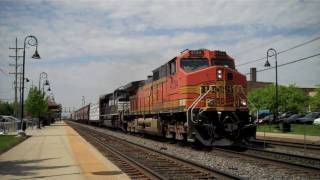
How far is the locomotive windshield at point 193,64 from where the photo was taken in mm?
21609

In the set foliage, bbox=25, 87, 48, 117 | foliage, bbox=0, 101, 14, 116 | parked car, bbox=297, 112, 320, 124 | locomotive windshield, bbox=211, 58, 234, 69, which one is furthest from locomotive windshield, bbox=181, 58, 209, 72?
foliage, bbox=0, 101, 14, 116

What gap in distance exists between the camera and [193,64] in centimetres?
2183

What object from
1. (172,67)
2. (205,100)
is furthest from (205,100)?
(172,67)

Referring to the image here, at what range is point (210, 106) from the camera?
2022cm

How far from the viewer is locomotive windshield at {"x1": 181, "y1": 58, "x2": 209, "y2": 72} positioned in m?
21.6

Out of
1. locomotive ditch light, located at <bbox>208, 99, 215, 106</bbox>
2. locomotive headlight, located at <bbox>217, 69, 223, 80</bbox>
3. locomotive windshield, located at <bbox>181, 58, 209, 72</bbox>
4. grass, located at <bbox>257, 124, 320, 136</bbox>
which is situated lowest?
grass, located at <bbox>257, 124, 320, 136</bbox>

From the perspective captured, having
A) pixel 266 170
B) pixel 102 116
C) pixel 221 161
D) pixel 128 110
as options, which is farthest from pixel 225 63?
pixel 102 116

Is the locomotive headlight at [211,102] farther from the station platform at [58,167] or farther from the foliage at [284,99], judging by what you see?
the foliage at [284,99]

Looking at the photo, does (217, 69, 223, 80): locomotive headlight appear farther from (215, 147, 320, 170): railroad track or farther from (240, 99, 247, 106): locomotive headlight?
(215, 147, 320, 170): railroad track

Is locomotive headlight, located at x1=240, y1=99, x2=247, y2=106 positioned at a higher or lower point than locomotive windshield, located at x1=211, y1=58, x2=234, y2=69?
lower

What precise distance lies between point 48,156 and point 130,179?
7.96 meters

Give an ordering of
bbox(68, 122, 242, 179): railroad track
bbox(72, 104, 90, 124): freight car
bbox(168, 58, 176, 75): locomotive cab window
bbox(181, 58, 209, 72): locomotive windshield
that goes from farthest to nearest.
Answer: bbox(72, 104, 90, 124): freight car < bbox(168, 58, 176, 75): locomotive cab window < bbox(181, 58, 209, 72): locomotive windshield < bbox(68, 122, 242, 179): railroad track

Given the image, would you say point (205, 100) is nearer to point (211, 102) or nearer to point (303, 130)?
point (211, 102)

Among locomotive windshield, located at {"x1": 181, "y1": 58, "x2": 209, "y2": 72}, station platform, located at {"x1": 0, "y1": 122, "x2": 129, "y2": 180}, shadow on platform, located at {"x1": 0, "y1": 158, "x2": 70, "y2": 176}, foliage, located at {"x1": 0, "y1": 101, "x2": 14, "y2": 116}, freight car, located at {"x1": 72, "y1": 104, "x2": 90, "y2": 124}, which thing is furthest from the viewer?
A: foliage, located at {"x1": 0, "y1": 101, "x2": 14, "y2": 116}
